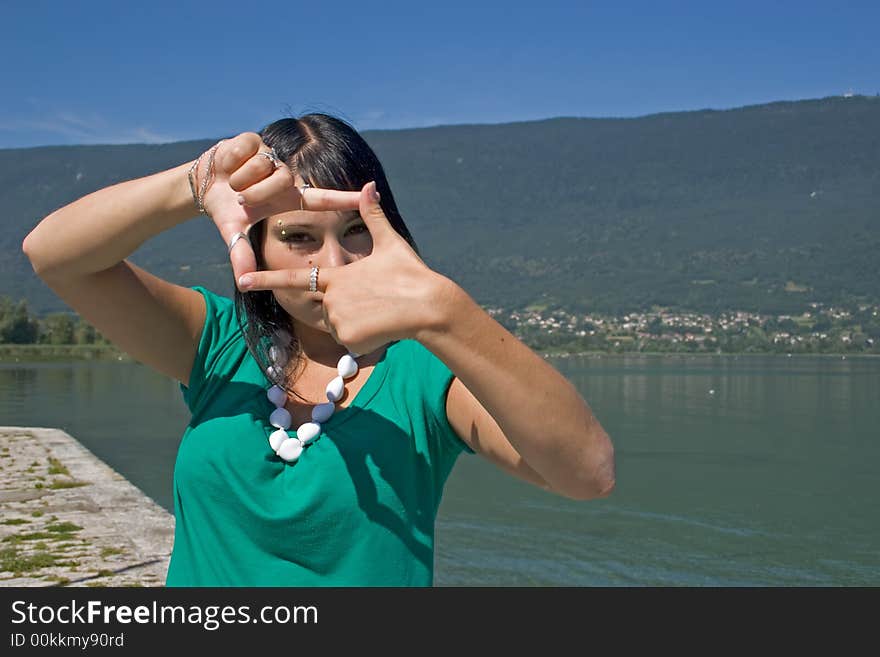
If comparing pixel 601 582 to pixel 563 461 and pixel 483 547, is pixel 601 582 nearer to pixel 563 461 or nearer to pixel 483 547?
pixel 483 547

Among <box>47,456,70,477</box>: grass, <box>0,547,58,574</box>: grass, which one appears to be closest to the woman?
<box>0,547,58,574</box>: grass

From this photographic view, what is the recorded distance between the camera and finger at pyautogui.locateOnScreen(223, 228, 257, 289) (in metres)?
1.38

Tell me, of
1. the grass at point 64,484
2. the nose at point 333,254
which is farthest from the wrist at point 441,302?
→ the grass at point 64,484

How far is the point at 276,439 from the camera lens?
1.56m

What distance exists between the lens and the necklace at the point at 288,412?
154 centimetres

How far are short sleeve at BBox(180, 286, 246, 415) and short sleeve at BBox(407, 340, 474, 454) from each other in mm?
337

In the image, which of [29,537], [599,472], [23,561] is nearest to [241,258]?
[599,472]

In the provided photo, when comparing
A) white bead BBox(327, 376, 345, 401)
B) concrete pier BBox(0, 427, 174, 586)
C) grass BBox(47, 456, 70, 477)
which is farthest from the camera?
grass BBox(47, 456, 70, 477)

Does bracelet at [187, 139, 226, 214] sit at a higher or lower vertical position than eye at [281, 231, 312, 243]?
higher

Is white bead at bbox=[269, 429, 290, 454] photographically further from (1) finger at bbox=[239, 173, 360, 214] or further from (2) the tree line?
(2) the tree line

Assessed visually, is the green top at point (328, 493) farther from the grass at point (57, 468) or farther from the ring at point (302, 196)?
the grass at point (57, 468)

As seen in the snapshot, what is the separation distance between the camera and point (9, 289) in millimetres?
184750
